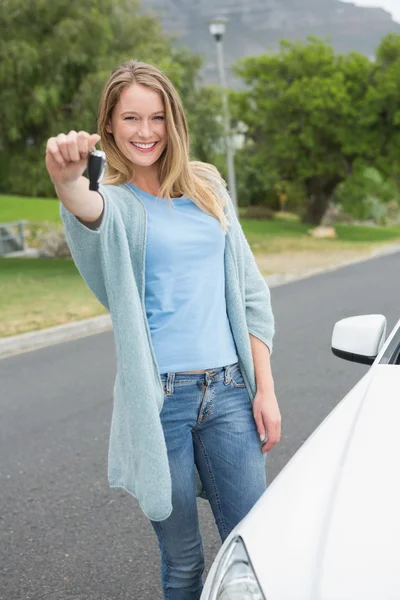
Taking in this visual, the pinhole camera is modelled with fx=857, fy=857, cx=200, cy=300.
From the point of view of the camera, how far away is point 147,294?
2.24 m

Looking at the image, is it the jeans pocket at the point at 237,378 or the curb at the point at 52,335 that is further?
the curb at the point at 52,335

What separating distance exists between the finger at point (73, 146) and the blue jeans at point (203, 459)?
73 cm

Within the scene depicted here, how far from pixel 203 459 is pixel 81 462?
2.75 m

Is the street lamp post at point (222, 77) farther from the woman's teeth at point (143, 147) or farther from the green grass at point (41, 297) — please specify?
the woman's teeth at point (143, 147)

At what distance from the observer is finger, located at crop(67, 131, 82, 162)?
1.75 meters

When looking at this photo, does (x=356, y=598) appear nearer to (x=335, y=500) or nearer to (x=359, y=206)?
(x=335, y=500)

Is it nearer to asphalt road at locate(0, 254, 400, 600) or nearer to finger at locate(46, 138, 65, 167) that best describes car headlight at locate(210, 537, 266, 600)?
finger at locate(46, 138, 65, 167)

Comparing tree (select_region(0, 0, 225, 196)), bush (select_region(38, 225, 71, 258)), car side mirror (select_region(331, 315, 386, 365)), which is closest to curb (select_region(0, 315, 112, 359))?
car side mirror (select_region(331, 315, 386, 365))

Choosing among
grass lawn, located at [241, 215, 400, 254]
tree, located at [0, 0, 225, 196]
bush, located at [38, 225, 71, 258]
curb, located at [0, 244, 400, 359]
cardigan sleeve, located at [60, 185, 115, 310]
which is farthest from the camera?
grass lawn, located at [241, 215, 400, 254]

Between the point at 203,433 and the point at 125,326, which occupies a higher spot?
the point at 125,326

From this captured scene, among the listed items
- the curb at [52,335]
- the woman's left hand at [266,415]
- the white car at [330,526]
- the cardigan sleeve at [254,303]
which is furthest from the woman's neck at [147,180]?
the curb at [52,335]

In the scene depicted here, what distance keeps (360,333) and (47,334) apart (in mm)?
7381

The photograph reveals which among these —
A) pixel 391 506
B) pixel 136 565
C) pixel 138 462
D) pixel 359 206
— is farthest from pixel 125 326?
pixel 359 206

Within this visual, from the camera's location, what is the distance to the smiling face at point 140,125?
7.26 feet
